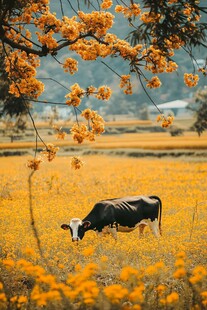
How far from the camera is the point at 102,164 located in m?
41.8

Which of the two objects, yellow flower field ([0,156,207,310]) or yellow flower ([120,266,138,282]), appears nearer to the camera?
yellow flower ([120,266,138,282])

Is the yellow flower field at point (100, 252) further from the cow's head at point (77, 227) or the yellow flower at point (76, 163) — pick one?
the yellow flower at point (76, 163)

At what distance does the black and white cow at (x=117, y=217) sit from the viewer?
494 inches

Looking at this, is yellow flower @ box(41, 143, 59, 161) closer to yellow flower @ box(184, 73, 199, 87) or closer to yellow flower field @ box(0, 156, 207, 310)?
yellow flower field @ box(0, 156, 207, 310)

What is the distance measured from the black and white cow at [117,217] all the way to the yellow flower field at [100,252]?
267 millimetres

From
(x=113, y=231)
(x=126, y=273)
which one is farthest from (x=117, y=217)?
(x=126, y=273)

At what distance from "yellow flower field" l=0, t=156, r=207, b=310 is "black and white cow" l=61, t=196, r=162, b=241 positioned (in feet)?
0.88

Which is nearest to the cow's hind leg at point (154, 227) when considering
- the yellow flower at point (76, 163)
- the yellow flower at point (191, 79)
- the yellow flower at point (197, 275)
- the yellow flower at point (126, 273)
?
the yellow flower at point (76, 163)

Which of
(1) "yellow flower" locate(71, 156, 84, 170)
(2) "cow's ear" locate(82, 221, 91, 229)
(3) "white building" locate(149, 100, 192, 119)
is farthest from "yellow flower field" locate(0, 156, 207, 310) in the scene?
(3) "white building" locate(149, 100, 192, 119)

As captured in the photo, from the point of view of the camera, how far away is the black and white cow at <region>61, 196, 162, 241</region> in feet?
41.1

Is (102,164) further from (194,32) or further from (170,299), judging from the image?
(170,299)

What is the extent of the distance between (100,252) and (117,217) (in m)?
1.60

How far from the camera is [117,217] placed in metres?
13.2

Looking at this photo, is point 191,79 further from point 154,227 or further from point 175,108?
point 175,108
